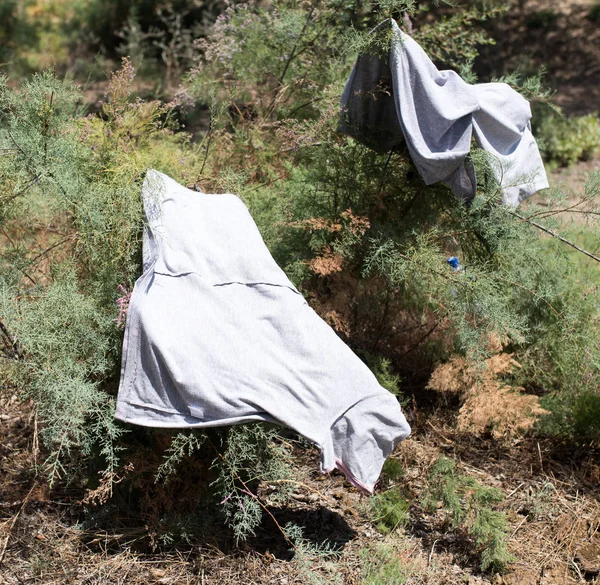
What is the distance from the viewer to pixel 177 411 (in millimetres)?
2580

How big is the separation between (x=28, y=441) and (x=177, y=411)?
1296 millimetres

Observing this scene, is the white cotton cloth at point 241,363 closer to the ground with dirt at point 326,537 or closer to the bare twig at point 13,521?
the ground with dirt at point 326,537

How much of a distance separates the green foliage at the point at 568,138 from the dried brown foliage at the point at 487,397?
351cm

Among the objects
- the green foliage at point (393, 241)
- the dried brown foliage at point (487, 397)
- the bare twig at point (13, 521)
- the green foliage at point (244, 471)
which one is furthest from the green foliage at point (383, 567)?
the bare twig at point (13, 521)

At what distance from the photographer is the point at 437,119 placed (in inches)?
117

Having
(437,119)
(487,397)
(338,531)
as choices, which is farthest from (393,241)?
(338,531)

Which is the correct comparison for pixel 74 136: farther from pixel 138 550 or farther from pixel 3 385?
pixel 138 550

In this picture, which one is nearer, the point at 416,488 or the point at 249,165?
the point at 416,488

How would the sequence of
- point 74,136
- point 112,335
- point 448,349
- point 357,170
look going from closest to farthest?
point 112,335, point 74,136, point 357,170, point 448,349

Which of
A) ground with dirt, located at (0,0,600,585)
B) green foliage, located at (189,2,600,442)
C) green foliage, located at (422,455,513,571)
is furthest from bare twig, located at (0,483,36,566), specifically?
green foliage, located at (422,455,513,571)

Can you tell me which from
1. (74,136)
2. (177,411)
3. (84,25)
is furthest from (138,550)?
(84,25)

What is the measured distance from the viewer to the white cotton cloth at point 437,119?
2.98 metres

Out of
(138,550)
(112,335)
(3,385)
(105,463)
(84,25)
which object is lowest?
(138,550)

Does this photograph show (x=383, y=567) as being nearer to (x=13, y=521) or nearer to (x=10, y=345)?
(x=13, y=521)
